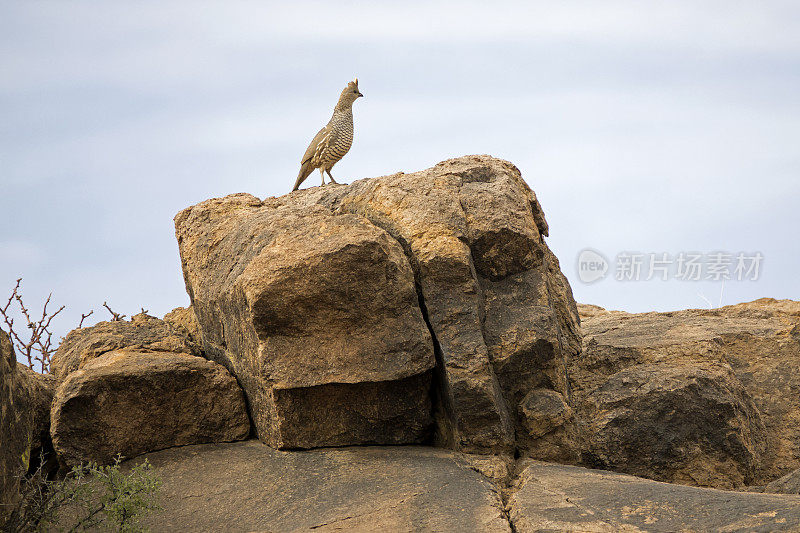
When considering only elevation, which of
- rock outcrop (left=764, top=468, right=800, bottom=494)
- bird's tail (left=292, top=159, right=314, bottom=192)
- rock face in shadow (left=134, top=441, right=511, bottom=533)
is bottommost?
rock outcrop (left=764, top=468, right=800, bottom=494)

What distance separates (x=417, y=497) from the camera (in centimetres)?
559

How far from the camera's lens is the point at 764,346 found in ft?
26.1

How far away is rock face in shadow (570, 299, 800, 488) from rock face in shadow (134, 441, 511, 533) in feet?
5.06

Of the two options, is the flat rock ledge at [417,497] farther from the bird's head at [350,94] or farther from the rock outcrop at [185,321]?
the bird's head at [350,94]

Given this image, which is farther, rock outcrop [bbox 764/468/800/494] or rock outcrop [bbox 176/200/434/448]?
rock outcrop [bbox 176/200/434/448]

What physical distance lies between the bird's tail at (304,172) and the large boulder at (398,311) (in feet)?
13.3

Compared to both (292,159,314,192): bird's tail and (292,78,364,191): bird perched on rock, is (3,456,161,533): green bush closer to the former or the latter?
(292,78,364,191): bird perched on rock

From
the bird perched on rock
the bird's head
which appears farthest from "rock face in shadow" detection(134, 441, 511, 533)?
the bird's head

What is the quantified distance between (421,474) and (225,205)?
146 inches

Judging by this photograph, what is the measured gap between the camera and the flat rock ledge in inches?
203

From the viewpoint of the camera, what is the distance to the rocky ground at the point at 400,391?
593cm

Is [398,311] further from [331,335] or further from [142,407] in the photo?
[142,407]

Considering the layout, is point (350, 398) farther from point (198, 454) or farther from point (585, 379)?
point (585, 379)

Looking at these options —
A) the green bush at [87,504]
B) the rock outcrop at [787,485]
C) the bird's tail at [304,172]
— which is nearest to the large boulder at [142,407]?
the green bush at [87,504]
